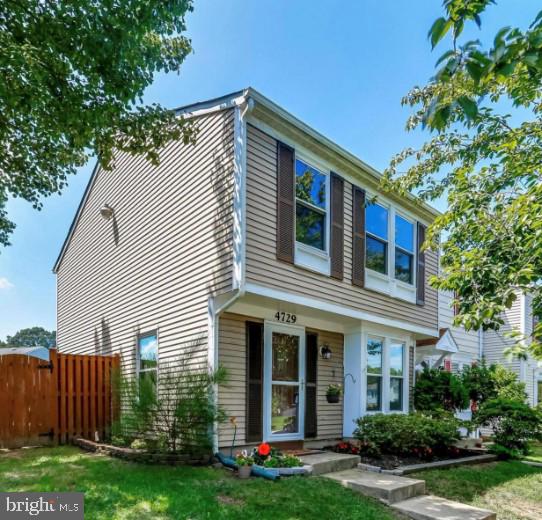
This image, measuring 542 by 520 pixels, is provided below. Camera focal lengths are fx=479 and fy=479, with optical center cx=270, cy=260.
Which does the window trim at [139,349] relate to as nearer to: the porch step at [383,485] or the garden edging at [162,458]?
the garden edging at [162,458]

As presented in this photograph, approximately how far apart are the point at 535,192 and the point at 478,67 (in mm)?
2909

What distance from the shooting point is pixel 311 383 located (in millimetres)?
9055

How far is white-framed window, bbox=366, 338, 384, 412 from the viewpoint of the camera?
10.1m

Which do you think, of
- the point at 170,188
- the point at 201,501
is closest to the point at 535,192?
the point at 201,501

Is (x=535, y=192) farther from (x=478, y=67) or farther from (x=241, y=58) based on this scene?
(x=241, y=58)

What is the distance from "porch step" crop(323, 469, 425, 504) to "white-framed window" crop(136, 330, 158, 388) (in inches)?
157

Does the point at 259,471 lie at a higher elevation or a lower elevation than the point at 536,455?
higher

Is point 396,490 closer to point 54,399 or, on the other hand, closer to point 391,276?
point 391,276

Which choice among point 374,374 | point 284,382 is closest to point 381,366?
point 374,374

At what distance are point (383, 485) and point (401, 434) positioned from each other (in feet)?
→ 8.45

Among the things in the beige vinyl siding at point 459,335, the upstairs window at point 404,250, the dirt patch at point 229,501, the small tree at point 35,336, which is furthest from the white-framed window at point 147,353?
the small tree at point 35,336

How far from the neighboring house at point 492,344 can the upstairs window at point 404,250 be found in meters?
4.07

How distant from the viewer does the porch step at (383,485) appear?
609 cm

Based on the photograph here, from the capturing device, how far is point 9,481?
585 centimetres
